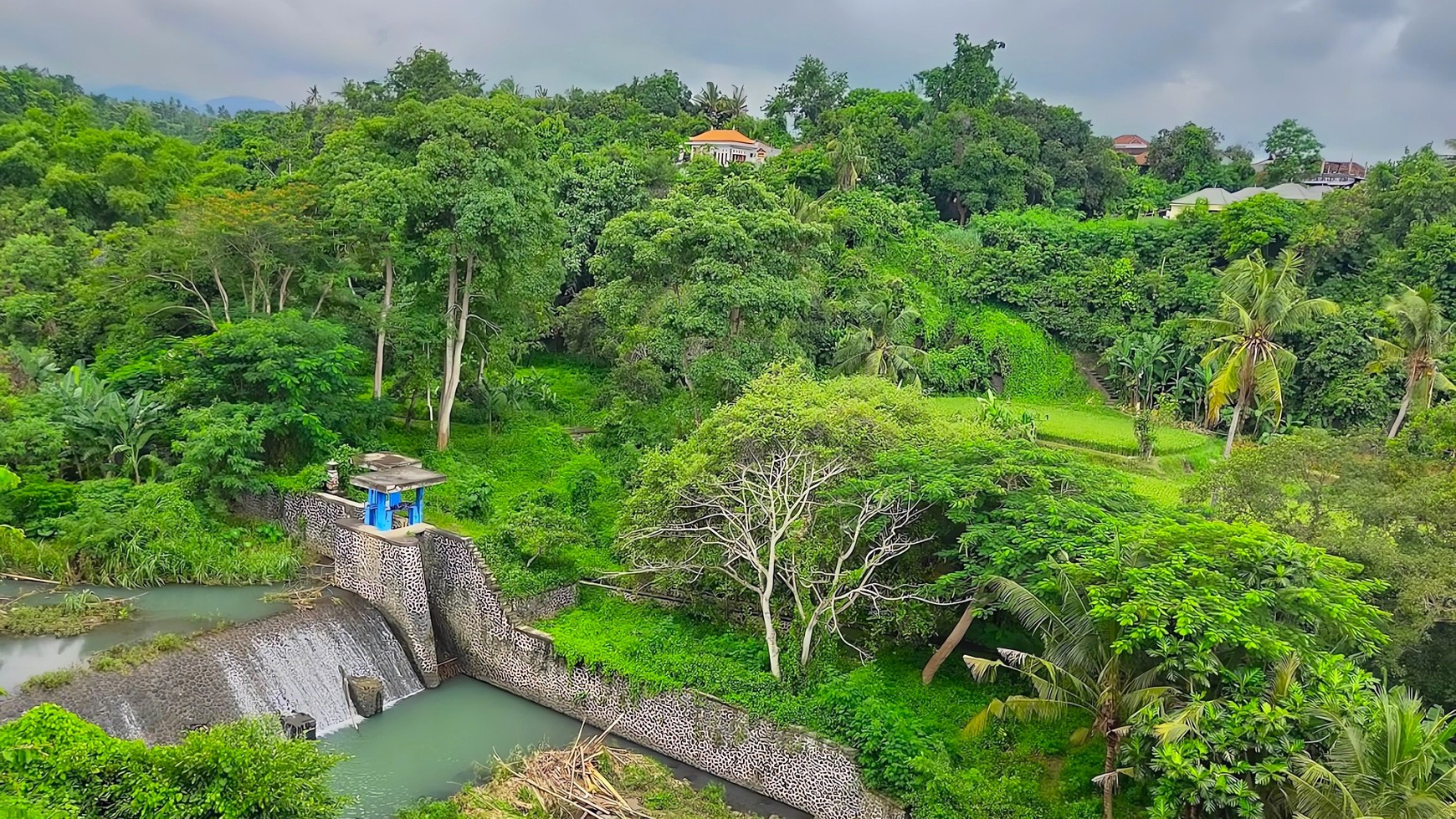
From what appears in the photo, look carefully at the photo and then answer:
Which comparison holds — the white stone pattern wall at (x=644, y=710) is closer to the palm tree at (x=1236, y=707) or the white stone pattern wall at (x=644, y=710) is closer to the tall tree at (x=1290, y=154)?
the palm tree at (x=1236, y=707)

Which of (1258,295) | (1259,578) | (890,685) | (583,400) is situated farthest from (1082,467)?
(583,400)

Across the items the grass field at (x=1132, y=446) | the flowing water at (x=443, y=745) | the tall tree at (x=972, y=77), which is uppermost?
the tall tree at (x=972, y=77)

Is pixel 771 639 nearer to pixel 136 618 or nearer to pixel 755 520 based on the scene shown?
pixel 755 520

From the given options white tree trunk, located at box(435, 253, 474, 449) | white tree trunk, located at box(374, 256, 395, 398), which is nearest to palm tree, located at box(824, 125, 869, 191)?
white tree trunk, located at box(435, 253, 474, 449)

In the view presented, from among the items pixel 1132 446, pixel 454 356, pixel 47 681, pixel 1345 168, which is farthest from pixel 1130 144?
pixel 47 681

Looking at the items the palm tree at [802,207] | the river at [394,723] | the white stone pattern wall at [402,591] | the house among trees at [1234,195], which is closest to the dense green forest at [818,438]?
the palm tree at [802,207]

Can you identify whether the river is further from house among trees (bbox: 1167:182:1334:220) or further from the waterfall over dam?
house among trees (bbox: 1167:182:1334:220)
